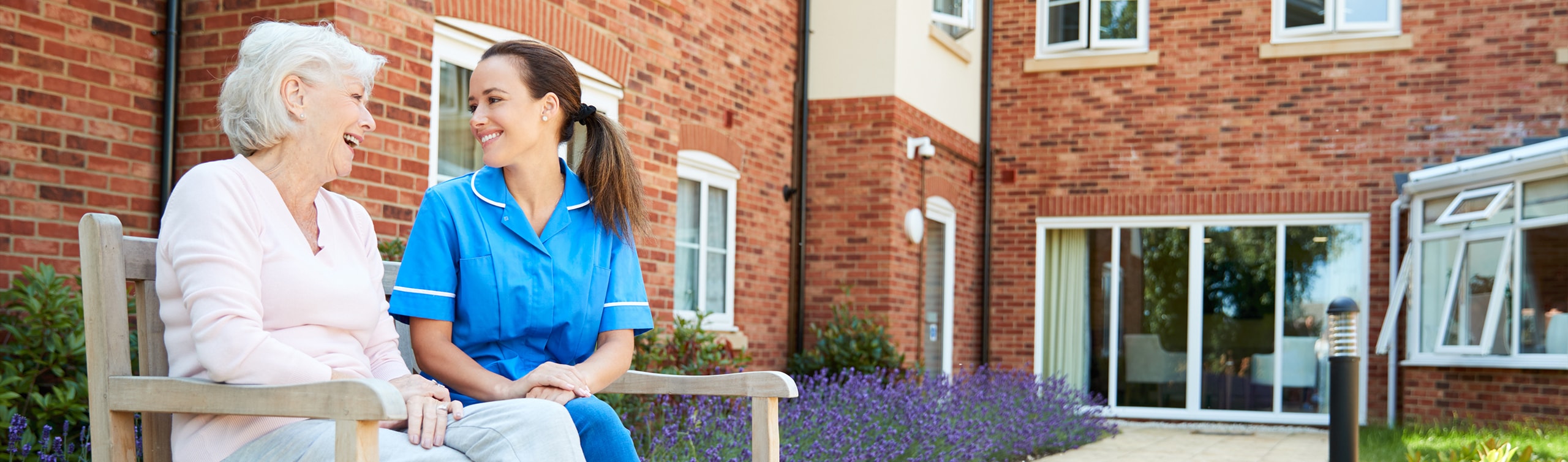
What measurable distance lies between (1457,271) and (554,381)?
8666 millimetres

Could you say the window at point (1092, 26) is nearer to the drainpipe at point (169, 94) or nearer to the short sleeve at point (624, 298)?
the drainpipe at point (169, 94)

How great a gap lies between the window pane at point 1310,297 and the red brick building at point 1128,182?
19 mm

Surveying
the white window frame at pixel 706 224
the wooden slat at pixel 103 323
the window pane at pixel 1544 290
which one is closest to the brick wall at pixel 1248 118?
the window pane at pixel 1544 290

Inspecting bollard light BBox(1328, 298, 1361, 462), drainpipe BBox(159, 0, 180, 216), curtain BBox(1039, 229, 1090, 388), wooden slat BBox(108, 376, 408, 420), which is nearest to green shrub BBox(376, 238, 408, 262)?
drainpipe BBox(159, 0, 180, 216)

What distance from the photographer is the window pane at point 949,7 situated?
31.4ft

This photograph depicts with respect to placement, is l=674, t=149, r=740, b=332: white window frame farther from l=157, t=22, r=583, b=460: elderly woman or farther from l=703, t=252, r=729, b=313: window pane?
l=157, t=22, r=583, b=460: elderly woman

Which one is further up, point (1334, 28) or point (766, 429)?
point (1334, 28)

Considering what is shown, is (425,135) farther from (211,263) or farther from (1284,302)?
(1284,302)

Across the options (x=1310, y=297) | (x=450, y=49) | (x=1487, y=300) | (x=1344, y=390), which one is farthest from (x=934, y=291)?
(x=1344, y=390)

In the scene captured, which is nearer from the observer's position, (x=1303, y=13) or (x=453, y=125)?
(x=453, y=125)

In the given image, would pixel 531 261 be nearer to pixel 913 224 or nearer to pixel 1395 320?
pixel 913 224

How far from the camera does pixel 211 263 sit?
6.19 feet

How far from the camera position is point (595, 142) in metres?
2.58

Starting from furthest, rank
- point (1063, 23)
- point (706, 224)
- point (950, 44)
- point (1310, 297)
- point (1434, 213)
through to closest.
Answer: point (1063, 23) → point (1310, 297) → point (950, 44) → point (1434, 213) → point (706, 224)
